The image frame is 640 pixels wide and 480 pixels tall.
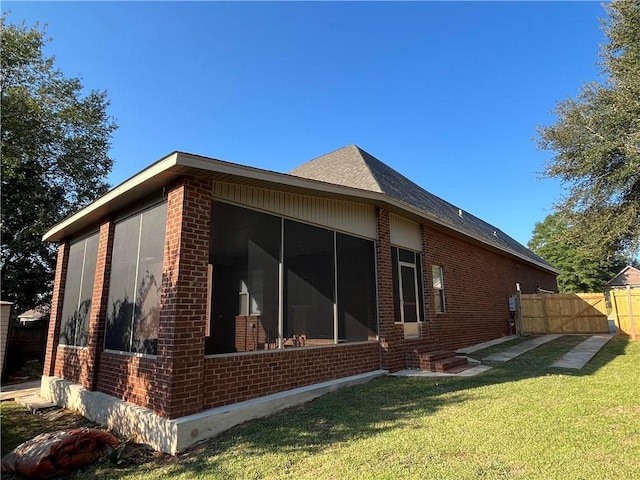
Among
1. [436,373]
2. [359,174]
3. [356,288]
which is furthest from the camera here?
[359,174]

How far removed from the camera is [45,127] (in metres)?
15.5

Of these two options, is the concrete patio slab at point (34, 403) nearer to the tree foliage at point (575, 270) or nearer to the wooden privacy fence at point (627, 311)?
the wooden privacy fence at point (627, 311)

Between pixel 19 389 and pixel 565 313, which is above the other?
pixel 565 313

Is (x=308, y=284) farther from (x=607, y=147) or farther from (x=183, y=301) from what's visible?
(x=607, y=147)

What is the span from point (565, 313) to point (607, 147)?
1004cm

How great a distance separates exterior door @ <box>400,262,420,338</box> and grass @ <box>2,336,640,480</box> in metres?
2.92

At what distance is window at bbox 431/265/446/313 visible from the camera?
10977mm

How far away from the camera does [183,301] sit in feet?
16.2

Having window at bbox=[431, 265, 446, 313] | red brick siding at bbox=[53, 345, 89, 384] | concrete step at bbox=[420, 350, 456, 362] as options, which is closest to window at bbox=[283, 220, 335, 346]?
concrete step at bbox=[420, 350, 456, 362]

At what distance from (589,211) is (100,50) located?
1495cm

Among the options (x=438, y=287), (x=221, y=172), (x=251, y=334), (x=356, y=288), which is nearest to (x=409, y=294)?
(x=438, y=287)

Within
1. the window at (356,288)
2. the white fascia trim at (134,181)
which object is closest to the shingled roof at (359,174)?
the window at (356,288)

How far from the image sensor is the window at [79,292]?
7770mm

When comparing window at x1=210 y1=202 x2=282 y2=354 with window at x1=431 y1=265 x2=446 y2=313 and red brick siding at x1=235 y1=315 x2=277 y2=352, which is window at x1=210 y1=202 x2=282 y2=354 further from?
window at x1=431 y1=265 x2=446 y2=313
